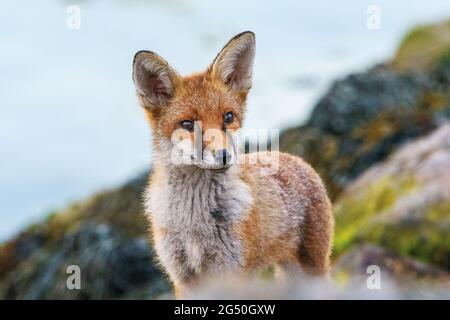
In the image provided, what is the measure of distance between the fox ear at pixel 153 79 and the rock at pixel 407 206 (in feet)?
25.4

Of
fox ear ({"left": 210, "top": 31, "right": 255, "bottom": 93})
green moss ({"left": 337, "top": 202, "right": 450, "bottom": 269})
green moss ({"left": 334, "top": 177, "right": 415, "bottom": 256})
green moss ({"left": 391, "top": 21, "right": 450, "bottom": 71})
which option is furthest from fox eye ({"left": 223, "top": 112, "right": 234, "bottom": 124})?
green moss ({"left": 391, "top": 21, "right": 450, "bottom": 71})

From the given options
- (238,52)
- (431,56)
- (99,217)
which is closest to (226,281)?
(238,52)

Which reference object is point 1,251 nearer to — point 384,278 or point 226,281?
point 384,278

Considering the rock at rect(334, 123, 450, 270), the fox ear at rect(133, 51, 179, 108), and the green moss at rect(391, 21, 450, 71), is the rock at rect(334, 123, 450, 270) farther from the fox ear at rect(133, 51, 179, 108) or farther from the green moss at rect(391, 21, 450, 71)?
the green moss at rect(391, 21, 450, 71)

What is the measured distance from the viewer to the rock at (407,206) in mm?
15703

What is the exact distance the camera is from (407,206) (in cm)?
1644

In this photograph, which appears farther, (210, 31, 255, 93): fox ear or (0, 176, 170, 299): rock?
(0, 176, 170, 299): rock

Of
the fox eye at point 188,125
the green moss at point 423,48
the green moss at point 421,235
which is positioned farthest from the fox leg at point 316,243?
the green moss at point 423,48

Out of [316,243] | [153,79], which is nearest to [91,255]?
[316,243]

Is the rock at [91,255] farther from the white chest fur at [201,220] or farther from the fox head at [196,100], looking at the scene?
the fox head at [196,100]

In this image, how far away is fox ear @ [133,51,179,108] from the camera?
9375mm

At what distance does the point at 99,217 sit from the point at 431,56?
15.6 m

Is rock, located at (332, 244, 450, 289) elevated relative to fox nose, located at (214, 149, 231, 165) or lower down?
lower down

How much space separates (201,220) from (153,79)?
1794 mm
